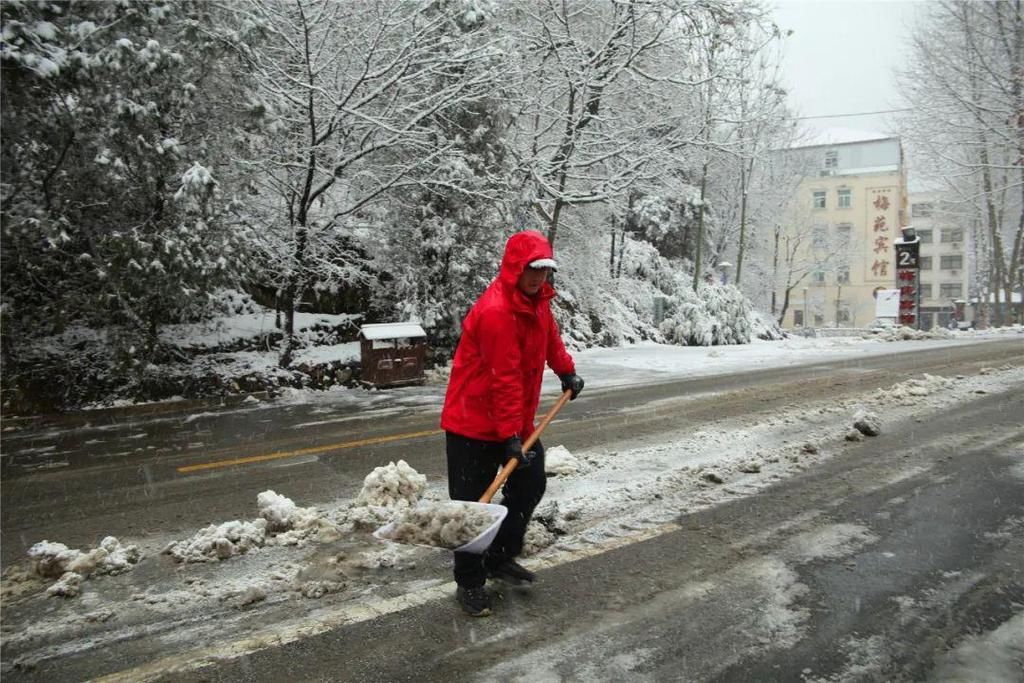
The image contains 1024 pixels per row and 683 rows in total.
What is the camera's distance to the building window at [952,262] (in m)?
63.7

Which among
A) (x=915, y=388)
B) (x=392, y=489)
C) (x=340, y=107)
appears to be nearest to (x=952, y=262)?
(x=915, y=388)

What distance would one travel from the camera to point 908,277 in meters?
23.5

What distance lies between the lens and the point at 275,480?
19.0ft

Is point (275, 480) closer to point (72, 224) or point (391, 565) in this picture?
point (391, 565)

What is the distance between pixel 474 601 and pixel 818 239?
141 ft

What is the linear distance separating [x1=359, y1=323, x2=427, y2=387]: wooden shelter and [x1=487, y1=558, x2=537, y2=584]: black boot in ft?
29.1

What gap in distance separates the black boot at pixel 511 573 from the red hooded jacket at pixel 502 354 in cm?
69

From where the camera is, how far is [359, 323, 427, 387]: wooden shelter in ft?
40.0

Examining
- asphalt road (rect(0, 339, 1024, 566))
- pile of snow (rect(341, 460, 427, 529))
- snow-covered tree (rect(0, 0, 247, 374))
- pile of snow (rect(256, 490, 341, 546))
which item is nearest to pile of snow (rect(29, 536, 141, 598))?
asphalt road (rect(0, 339, 1024, 566))

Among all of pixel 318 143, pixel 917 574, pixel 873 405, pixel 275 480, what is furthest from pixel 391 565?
pixel 318 143

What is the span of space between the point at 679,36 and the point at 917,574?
1355 cm

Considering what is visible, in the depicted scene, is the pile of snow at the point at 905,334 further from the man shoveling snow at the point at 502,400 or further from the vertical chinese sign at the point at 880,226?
the vertical chinese sign at the point at 880,226

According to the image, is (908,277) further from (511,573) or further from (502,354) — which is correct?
(502,354)

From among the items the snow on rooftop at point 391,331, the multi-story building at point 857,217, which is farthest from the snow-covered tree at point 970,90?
the multi-story building at point 857,217
